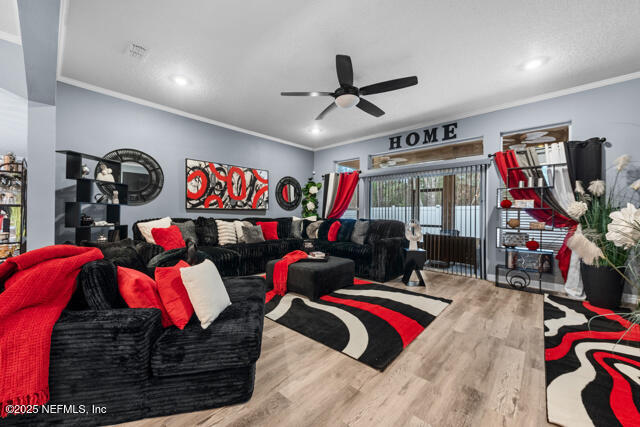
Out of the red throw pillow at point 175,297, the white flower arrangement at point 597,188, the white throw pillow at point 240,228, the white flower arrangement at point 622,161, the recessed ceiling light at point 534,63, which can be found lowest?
the red throw pillow at point 175,297

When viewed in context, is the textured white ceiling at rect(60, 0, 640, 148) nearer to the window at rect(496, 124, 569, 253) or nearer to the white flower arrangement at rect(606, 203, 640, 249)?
the window at rect(496, 124, 569, 253)

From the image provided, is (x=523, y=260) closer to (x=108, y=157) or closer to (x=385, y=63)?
(x=385, y=63)

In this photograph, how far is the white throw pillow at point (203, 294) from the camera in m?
1.47

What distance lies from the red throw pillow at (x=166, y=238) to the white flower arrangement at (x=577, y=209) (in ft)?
16.1

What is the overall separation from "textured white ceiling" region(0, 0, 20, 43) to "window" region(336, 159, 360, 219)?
506 centimetres

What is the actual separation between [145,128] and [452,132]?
198 inches

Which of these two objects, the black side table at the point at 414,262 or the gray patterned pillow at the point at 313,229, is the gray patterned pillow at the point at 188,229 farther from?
the black side table at the point at 414,262

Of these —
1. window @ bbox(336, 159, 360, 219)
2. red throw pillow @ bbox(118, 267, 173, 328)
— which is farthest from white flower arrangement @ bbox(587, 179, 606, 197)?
red throw pillow @ bbox(118, 267, 173, 328)

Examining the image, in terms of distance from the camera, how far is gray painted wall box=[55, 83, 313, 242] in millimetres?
3256

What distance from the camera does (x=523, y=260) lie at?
3.75 meters

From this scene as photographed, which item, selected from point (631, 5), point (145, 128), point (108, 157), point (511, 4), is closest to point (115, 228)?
point (108, 157)

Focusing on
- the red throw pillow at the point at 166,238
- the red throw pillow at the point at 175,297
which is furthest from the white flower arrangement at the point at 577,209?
the red throw pillow at the point at 166,238

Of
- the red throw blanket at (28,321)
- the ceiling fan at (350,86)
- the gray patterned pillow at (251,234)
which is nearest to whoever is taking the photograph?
the red throw blanket at (28,321)

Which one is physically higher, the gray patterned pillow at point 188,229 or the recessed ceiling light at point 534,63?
the recessed ceiling light at point 534,63
